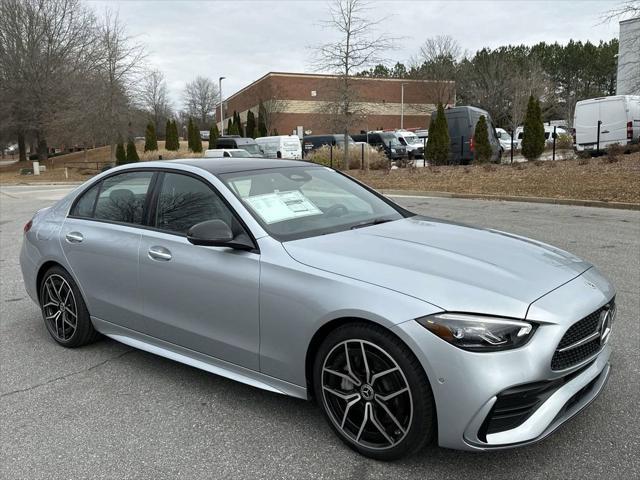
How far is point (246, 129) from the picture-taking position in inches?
2231

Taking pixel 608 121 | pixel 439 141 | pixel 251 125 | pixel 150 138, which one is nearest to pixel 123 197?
pixel 439 141

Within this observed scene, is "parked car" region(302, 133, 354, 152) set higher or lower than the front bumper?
higher

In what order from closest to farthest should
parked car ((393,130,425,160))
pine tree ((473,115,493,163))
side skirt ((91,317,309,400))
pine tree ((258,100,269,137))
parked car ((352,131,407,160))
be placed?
side skirt ((91,317,309,400))
pine tree ((473,115,493,163))
parked car ((393,130,425,160))
parked car ((352,131,407,160))
pine tree ((258,100,269,137))

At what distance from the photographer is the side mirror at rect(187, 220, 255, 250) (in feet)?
10.6

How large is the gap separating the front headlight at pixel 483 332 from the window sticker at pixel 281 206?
136cm

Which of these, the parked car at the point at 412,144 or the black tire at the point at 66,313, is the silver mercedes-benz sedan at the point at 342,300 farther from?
the parked car at the point at 412,144

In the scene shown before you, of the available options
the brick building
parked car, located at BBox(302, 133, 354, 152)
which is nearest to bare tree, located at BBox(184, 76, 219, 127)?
the brick building

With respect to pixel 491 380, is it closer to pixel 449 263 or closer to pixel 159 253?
pixel 449 263

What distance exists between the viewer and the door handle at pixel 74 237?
14.3ft

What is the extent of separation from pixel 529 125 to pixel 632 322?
700 inches

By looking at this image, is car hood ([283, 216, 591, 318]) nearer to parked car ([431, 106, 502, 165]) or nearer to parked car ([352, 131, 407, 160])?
parked car ([431, 106, 502, 165])

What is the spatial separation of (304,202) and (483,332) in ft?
5.48

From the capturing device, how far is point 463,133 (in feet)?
77.4

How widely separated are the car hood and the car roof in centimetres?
91
